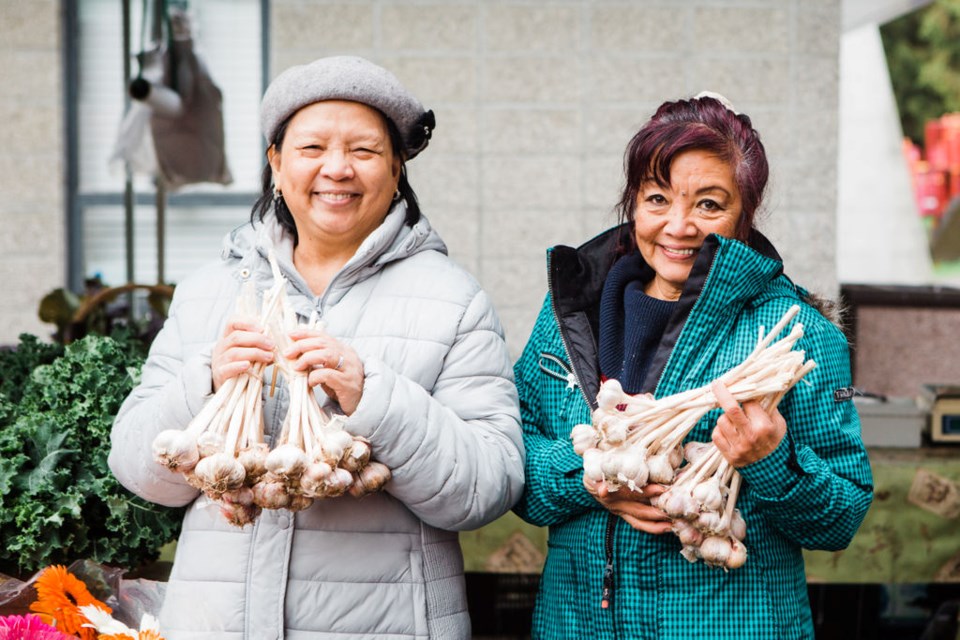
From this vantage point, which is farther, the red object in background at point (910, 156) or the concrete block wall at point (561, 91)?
the red object in background at point (910, 156)

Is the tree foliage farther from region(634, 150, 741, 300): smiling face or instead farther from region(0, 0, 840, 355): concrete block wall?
region(634, 150, 741, 300): smiling face

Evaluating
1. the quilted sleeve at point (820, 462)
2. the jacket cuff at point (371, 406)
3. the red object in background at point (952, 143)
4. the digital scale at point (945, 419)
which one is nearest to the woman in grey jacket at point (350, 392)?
the jacket cuff at point (371, 406)

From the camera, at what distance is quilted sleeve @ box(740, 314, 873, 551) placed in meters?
1.79

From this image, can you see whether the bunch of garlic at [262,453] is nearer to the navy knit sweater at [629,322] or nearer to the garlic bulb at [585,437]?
the garlic bulb at [585,437]

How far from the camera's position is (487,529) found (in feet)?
10.5

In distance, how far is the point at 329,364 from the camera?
1764mm

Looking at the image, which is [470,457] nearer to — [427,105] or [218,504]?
[218,504]

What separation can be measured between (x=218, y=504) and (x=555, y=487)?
0.59 meters

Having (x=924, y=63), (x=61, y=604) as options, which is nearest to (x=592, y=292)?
(x=61, y=604)

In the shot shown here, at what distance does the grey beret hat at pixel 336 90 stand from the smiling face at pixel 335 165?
0.9 inches

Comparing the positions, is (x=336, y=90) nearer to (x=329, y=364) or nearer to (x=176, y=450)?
(x=329, y=364)

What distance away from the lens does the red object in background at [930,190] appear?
15898 millimetres

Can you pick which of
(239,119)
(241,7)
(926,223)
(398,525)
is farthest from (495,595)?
(926,223)

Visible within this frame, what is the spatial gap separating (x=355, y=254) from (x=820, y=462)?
2.86 ft
